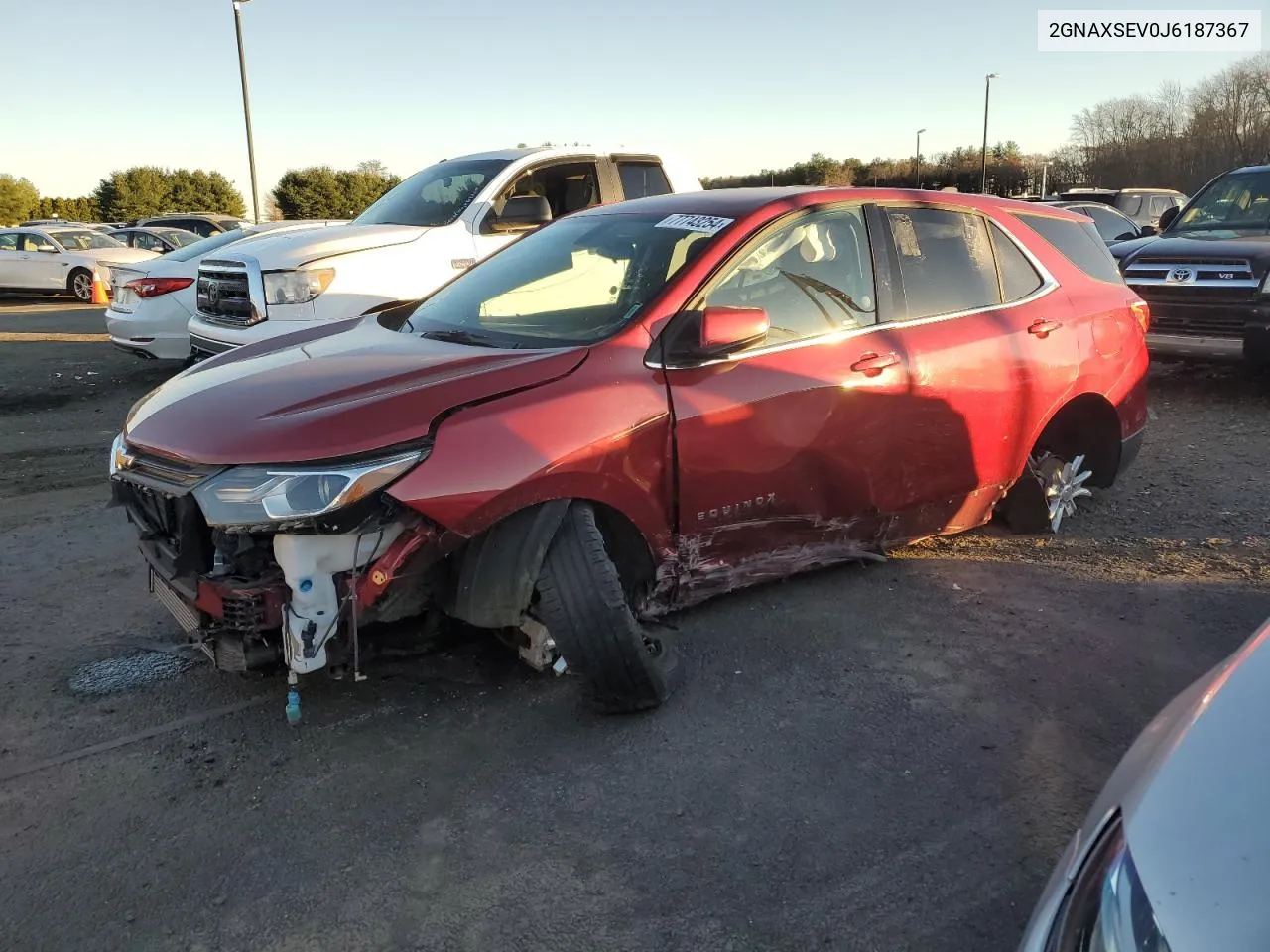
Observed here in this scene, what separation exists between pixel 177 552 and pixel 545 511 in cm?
119

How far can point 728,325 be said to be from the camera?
11.2 feet

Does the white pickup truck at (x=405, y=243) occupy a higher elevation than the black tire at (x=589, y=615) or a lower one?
higher

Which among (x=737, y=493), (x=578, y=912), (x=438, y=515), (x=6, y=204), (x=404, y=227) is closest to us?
(x=578, y=912)

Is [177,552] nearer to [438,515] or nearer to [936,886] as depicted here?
[438,515]

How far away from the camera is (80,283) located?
19.6m

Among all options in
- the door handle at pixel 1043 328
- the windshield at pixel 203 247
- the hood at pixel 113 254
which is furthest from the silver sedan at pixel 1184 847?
the hood at pixel 113 254

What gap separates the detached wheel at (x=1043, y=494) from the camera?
497cm

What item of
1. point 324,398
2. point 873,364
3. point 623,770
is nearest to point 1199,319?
Answer: point 873,364

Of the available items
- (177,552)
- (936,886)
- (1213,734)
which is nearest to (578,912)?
(936,886)

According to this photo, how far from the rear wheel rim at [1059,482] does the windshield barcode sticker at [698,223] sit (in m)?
2.22

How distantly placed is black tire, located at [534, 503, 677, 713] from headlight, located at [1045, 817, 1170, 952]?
1720mm

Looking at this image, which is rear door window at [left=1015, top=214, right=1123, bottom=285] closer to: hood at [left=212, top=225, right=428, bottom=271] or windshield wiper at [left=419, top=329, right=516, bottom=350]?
windshield wiper at [left=419, top=329, right=516, bottom=350]

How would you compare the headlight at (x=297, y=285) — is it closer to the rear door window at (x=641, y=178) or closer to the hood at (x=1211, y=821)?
the rear door window at (x=641, y=178)

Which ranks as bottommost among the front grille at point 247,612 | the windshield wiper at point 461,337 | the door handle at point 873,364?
the front grille at point 247,612
